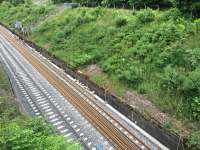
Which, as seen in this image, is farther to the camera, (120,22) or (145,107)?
(120,22)

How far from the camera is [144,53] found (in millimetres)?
39938

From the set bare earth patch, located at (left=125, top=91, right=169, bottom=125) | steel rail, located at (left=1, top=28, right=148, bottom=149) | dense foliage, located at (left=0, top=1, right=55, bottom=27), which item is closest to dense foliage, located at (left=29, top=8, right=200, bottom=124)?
bare earth patch, located at (left=125, top=91, right=169, bottom=125)

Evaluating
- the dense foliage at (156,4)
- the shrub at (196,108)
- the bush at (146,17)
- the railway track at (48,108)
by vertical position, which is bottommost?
the railway track at (48,108)

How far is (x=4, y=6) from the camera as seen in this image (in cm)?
11000

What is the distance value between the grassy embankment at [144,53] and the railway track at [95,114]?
2.98m

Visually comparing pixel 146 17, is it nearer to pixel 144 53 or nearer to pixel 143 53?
pixel 144 53

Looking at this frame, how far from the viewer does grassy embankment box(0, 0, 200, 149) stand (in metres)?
31.3

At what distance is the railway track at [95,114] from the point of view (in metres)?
29.0

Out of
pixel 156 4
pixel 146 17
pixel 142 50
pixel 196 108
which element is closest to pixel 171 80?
pixel 196 108

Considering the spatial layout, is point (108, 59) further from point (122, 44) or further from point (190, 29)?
point (190, 29)

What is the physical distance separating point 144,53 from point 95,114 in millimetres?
10310

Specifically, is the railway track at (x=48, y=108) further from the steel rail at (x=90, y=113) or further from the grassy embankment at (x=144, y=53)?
the grassy embankment at (x=144, y=53)

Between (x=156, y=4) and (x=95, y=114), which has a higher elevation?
(x=156, y=4)

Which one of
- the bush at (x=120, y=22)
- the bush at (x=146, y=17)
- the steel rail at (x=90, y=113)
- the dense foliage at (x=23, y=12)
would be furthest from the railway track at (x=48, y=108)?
the dense foliage at (x=23, y=12)
